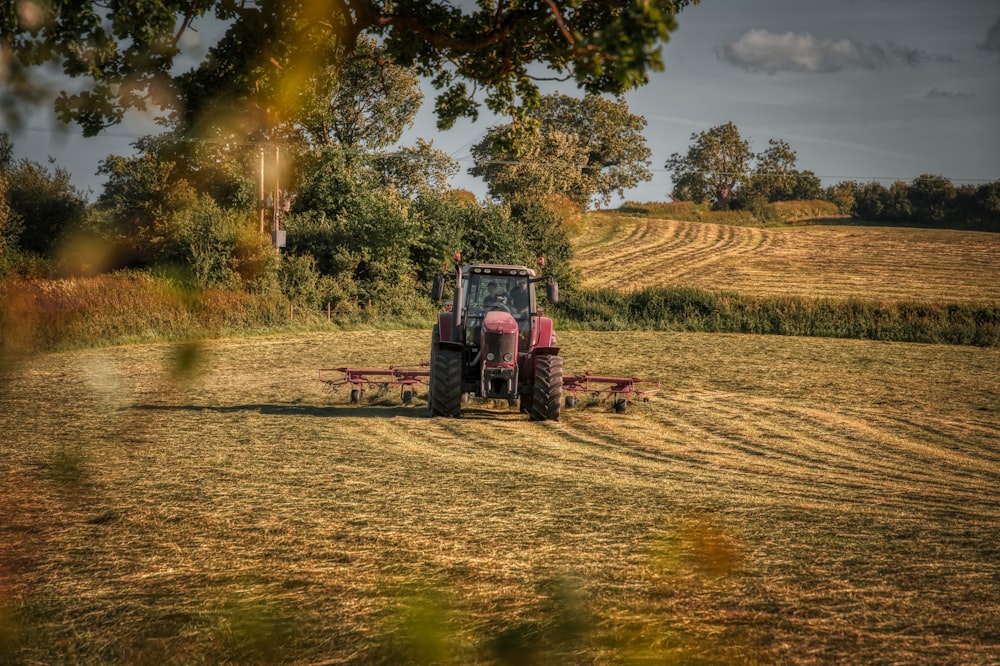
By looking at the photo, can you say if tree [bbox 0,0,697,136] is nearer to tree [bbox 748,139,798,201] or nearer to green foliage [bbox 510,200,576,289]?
green foliage [bbox 510,200,576,289]

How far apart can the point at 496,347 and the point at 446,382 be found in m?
0.89

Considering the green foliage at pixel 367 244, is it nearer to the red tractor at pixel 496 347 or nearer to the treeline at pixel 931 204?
the red tractor at pixel 496 347

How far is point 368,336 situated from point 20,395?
13491mm

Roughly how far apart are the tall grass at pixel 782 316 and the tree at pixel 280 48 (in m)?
24.9

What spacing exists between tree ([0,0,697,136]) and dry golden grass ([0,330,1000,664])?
11.8 feet

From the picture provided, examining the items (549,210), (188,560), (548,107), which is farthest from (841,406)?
(548,107)

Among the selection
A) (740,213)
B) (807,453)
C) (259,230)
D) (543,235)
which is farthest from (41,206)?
(740,213)

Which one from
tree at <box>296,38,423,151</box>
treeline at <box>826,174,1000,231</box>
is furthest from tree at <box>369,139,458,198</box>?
treeline at <box>826,174,1000,231</box>

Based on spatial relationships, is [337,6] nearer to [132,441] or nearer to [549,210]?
[132,441]

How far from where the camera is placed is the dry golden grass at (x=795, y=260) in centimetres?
3981

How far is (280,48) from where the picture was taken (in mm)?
9867

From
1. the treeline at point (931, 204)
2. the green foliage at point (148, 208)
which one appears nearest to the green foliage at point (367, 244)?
the green foliage at point (148, 208)

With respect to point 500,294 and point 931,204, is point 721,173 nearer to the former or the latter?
point 931,204

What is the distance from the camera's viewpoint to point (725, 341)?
98.4ft
